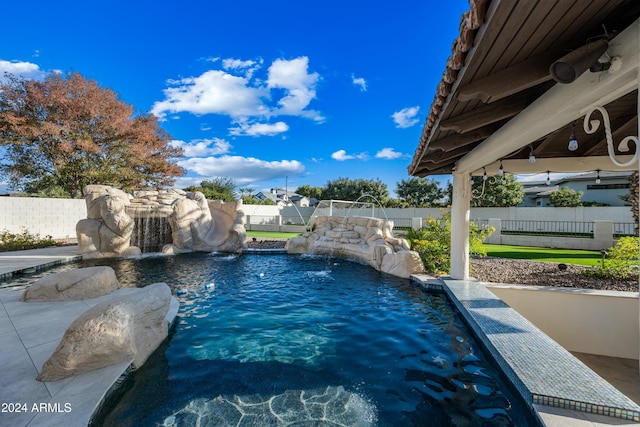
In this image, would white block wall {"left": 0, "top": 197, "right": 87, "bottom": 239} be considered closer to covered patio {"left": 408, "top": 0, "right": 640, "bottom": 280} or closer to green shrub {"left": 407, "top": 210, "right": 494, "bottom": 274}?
green shrub {"left": 407, "top": 210, "right": 494, "bottom": 274}

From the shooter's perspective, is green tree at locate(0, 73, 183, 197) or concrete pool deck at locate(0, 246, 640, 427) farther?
green tree at locate(0, 73, 183, 197)

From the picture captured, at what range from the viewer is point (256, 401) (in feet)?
8.97

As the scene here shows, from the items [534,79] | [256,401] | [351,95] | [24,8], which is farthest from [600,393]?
[351,95]

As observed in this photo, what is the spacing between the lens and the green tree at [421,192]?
30.3m

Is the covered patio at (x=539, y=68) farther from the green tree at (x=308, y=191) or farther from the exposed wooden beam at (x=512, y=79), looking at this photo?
the green tree at (x=308, y=191)

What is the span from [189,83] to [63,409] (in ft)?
63.8

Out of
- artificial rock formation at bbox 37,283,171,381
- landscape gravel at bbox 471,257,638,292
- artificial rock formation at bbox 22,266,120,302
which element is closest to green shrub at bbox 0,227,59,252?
artificial rock formation at bbox 22,266,120,302

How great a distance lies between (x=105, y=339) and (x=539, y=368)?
14.4 feet

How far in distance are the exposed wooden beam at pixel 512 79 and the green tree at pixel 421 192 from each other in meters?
29.1

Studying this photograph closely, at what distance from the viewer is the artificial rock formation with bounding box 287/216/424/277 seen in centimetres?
812

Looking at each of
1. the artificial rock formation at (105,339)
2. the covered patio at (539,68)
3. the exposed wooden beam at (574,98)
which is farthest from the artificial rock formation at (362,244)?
the artificial rock formation at (105,339)

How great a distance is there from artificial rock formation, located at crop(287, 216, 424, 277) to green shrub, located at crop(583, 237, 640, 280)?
4105mm

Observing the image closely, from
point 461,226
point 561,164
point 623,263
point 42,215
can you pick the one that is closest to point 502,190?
point 623,263

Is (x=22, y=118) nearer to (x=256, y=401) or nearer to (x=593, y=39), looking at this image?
(x=256, y=401)
